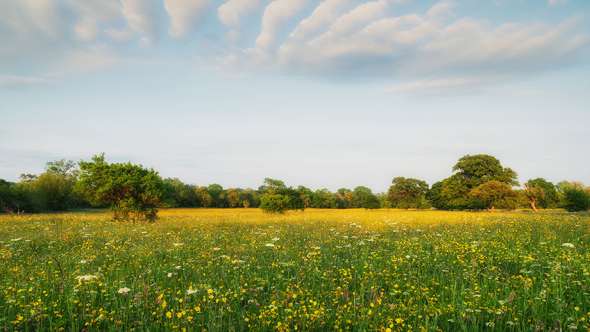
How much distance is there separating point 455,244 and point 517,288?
4713 millimetres

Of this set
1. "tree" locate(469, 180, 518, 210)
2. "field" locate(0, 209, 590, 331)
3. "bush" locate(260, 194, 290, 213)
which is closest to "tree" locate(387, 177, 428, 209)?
"tree" locate(469, 180, 518, 210)

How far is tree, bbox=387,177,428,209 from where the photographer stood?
8581 cm

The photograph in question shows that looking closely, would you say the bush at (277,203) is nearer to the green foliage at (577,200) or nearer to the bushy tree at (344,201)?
the green foliage at (577,200)

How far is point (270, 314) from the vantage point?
4.90m

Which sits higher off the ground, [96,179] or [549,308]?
[96,179]

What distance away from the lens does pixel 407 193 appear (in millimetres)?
87688

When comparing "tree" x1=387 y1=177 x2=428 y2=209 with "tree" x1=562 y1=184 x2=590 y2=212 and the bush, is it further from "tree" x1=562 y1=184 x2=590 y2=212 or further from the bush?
the bush

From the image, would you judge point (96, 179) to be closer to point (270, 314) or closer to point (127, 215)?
point (127, 215)

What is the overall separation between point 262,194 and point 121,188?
99.4ft

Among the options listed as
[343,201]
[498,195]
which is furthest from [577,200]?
[343,201]

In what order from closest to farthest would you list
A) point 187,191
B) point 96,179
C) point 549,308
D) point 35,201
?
point 549,308 → point 96,179 → point 35,201 → point 187,191

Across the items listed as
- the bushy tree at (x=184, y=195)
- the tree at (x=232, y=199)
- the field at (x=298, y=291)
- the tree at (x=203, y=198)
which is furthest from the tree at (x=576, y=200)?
the bushy tree at (x=184, y=195)

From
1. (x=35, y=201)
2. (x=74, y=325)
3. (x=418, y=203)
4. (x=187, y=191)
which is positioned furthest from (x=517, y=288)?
(x=187, y=191)

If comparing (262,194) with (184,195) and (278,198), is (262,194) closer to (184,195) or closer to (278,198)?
(278,198)
